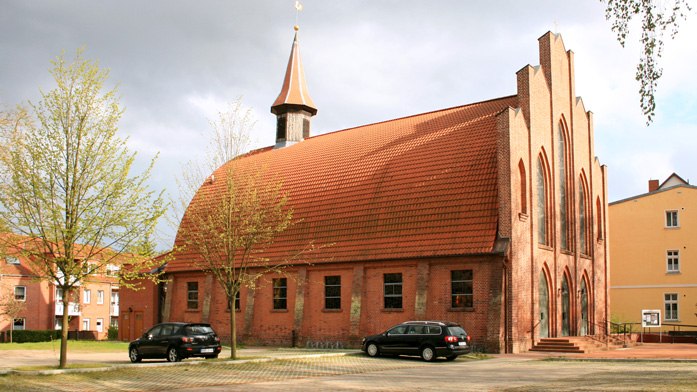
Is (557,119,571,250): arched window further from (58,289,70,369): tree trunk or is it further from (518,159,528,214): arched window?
(58,289,70,369): tree trunk

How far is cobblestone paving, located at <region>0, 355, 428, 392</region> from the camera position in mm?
17312

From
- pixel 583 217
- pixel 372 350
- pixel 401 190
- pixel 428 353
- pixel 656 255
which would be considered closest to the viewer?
pixel 428 353

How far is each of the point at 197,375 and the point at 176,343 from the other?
5147 millimetres

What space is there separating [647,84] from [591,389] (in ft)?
21.1

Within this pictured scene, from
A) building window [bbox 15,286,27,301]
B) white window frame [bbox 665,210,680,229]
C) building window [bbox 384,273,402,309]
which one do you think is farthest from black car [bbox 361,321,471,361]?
building window [bbox 15,286,27,301]

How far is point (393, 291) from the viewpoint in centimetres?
3200

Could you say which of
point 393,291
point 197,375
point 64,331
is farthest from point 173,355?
point 393,291

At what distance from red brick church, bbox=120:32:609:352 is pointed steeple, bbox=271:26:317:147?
316 inches

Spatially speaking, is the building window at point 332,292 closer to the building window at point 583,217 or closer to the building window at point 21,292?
the building window at point 583,217

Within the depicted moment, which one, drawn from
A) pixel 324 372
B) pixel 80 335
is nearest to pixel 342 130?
pixel 324 372

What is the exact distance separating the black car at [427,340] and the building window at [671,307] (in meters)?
26.6

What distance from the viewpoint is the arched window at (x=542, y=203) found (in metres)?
32.4

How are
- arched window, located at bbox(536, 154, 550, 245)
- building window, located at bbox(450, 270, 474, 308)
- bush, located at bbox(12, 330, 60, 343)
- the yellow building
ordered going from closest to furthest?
building window, located at bbox(450, 270, 474, 308)
arched window, located at bbox(536, 154, 550, 245)
the yellow building
bush, located at bbox(12, 330, 60, 343)

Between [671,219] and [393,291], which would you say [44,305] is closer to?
[393,291]
